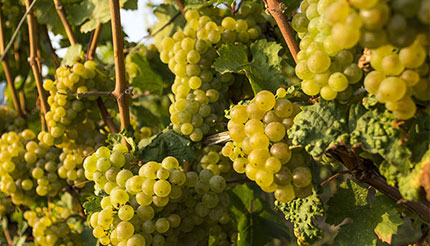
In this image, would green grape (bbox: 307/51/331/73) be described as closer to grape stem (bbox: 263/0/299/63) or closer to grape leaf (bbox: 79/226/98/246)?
grape stem (bbox: 263/0/299/63)

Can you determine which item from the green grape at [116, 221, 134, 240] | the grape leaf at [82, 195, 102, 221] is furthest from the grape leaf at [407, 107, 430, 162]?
the grape leaf at [82, 195, 102, 221]

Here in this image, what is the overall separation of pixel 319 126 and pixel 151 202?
35 centimetres

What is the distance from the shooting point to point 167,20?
127 cm

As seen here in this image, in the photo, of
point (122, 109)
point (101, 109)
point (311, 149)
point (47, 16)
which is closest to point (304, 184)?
point (311, 149)

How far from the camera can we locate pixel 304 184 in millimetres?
581

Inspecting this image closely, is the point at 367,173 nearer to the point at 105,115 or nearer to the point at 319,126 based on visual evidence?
the point at 319,126

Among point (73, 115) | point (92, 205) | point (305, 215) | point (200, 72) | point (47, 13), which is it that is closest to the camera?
point (305, 215)

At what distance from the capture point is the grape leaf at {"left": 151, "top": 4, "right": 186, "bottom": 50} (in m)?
1.25

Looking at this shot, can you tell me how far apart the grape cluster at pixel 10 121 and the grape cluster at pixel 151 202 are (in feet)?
2.53

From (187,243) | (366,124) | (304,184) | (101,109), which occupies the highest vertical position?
(366,124)

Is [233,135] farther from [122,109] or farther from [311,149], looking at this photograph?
[122,109]

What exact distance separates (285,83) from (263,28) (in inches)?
8.7

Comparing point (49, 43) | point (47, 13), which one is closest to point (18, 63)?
point (49, 43)

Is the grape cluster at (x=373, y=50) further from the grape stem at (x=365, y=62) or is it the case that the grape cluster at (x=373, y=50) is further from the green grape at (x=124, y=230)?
the green grape at (x=124, y=230)
